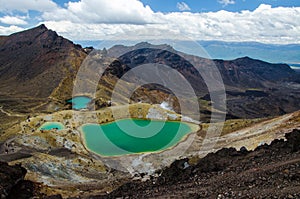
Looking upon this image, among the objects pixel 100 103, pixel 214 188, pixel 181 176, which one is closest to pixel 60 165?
pixel 181 176

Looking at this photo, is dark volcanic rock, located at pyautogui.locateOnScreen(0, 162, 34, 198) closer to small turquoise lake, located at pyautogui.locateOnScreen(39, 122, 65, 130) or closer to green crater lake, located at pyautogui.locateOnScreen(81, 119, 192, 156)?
green crater lake, located at pyautogui.locateOnScreen(81, 119, 192, 156)

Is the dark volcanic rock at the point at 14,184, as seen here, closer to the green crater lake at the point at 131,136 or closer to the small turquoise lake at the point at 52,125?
the green crater lake at the point at 131,136

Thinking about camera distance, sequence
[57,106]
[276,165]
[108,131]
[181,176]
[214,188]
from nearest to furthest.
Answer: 1. [214,188]
2. [276,165]
3. [181,176]
4. [108,131]
5. [57,106]

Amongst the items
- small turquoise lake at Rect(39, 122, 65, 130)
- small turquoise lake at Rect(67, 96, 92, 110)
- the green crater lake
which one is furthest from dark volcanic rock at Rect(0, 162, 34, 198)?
small turquoise lake at Rect(67, 96, 92, 110)

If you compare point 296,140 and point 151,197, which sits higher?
point 296,140

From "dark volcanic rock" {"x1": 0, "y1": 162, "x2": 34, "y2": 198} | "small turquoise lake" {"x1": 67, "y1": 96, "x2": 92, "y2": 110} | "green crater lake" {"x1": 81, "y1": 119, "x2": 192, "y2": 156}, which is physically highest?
"dark volcanic rock" {"x1": 0, "y1": 162, "x2": 34, "y2": 198}

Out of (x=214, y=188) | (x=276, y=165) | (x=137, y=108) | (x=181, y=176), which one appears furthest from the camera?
(x=137, y=108)

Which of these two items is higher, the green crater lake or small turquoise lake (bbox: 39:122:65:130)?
the green crater lake

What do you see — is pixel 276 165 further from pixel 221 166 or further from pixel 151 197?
pixel 151 197

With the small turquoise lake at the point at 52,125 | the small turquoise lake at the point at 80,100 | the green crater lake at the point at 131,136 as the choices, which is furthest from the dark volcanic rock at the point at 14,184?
the small turquoise lake at the point at 80,100
